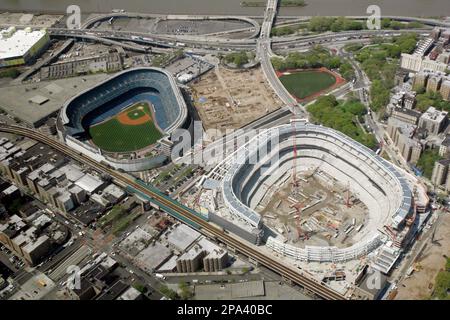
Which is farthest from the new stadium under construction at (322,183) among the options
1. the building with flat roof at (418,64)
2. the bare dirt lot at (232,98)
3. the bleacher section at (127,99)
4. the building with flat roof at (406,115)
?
the building with flat roof at (418,64)

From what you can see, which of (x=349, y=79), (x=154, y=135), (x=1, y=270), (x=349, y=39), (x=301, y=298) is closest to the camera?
(x=301, y=298)

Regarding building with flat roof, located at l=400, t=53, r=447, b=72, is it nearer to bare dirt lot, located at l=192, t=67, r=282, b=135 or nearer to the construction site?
bare dirt lot, located at l=192, t=67, r=282, b=135

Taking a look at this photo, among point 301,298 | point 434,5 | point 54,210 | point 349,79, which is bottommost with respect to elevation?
point 301,298

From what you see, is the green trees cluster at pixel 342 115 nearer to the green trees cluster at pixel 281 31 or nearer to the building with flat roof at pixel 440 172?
the building with flat roof at pixel 440 172

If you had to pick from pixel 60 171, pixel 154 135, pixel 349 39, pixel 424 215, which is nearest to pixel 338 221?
pixel 424 215

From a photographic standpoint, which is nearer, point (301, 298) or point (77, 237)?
point (301, 298)

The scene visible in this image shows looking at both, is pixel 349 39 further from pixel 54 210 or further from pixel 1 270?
pixel 1 270
